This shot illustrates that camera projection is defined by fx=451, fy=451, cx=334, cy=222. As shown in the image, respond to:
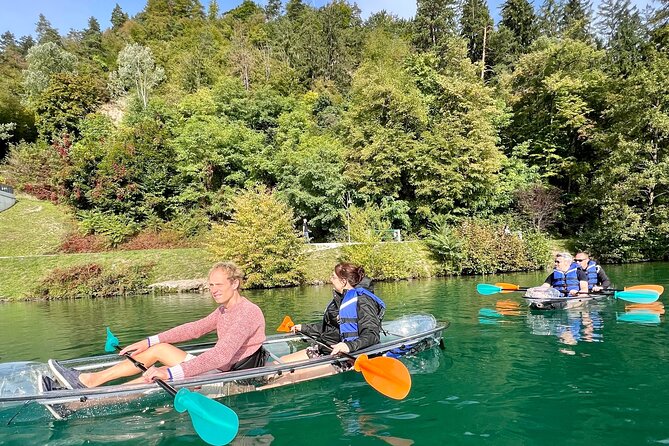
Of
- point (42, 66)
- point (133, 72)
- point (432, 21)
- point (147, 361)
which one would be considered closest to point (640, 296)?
point (147, 361)

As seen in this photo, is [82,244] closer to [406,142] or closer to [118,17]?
[406,142]

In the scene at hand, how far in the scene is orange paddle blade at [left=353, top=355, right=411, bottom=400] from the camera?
197 inches

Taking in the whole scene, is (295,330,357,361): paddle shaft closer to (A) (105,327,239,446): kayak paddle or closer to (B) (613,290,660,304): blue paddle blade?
(A) (105,327,239,446): kayak paddle

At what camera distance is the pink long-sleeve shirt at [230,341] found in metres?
4.88

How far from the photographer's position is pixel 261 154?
2959 centimetres

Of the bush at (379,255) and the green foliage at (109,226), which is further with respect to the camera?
the green foliage at (109,226)

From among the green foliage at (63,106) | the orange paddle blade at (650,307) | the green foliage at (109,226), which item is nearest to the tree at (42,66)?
the green foliage at (63,106)

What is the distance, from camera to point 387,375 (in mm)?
5156

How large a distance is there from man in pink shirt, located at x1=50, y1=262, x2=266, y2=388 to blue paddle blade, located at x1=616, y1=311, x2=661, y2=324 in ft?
25.9

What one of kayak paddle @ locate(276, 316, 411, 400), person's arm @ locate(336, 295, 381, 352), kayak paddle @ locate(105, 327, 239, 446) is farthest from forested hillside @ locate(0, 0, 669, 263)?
kayak paddle @ locate(105, 327, 239, 446)

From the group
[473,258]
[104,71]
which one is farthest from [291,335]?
[104,71]

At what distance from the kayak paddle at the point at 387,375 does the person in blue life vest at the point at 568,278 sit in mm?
7432

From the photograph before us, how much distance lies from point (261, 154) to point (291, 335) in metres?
23.6

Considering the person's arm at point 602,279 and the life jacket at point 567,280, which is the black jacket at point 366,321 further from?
the person's arm at point 602,279
